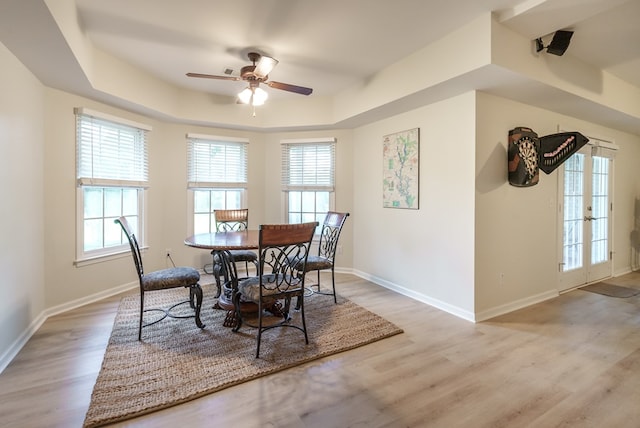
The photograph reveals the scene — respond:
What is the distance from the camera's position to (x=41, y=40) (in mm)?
2092

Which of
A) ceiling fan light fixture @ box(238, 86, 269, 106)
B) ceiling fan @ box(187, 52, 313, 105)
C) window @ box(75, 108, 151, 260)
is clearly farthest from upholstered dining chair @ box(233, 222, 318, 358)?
window @ box(75, 108, 151, 260)

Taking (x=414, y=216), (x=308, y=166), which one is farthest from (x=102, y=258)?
(x=414, y=216)

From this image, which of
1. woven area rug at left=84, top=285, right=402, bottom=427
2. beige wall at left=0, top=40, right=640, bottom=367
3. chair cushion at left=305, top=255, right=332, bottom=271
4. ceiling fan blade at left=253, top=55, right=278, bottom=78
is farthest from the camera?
chair cushion at left=305, top=255, right=332, bottom=271

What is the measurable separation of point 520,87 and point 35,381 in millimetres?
4404

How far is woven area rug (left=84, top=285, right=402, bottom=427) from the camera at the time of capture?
1.79 meters

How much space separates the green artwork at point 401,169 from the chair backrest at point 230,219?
1.91 metres

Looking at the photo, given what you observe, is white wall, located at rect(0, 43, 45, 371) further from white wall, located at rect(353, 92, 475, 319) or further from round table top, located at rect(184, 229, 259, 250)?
white wall, located at rect(353, 92, 475, 319)

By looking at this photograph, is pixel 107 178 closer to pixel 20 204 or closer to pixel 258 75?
pixel 20 204

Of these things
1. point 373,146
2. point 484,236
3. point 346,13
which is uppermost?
point 346,13

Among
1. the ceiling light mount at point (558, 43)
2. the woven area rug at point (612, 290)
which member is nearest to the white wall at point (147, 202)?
the ceiling light mount at point (558, 43)

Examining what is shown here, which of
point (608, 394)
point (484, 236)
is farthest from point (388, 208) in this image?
point (608, 394)

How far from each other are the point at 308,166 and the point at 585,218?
389 centimetres

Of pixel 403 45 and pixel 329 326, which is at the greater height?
pixel 403 45

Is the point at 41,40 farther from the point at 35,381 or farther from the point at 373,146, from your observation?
the point at 373,146
